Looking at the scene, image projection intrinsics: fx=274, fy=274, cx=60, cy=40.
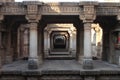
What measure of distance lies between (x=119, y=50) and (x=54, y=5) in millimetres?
4411

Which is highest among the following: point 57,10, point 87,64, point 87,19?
point 57,10

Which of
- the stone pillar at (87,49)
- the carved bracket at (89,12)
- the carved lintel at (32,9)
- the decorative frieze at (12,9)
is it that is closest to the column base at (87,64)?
the stone pillar at (87,49)

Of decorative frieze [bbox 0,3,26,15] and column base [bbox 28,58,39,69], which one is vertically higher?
decorative frieze [bbox 0,3,26,15]

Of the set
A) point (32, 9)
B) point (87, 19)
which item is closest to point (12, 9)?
point (32, 9)

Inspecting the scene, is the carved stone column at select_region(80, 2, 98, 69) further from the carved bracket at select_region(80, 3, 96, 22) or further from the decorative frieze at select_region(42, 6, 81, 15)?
the decorative frieze at select_region(42, 6, 81, 15)

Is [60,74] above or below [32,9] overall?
below

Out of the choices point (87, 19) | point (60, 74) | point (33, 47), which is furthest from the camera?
point (33, 47)

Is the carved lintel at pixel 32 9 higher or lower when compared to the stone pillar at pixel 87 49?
higher

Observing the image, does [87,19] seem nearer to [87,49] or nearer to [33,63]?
[87,49]

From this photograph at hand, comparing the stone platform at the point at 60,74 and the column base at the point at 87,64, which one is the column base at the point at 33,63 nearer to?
the stone platform at the point at 60,74

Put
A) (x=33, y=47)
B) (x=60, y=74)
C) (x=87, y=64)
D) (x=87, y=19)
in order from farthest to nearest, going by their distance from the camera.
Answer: (x=33, y=47)
(x=87, y=19)
(x=87, y=64)
(x=60, y=74)

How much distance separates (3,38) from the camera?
16.8m

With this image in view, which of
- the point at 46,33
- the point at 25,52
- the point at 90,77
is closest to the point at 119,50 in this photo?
the point at 90,77

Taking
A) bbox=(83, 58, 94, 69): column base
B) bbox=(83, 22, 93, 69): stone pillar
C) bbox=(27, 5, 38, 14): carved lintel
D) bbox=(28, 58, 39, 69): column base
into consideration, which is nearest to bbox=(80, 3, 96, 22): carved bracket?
bbox=(83, 22, 93, 69): stone pillar
